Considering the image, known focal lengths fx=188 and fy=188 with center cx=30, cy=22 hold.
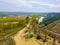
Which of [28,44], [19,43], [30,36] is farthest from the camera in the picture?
[30,36]

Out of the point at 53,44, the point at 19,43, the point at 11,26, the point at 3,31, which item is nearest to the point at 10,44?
the point at 19,43

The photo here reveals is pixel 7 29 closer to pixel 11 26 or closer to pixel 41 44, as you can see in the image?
pixel 11 26

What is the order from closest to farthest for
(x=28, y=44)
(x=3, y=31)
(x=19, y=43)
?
(x=28, y=44)
(x=19, y=43)
(x=3, y=31)

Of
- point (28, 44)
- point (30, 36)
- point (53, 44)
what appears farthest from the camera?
point (30, 36)

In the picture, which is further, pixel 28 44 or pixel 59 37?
pixel 59 37

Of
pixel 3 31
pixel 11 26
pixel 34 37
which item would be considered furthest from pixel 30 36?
pixel 11 26

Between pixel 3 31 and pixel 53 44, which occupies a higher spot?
pixel 53 44

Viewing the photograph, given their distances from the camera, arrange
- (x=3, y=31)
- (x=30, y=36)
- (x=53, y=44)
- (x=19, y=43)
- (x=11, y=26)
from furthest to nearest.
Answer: (x=11, y=26) → (x=3, y=31) → (x=30, y=36) → (x=19, y=43) → (x=53, y=44)

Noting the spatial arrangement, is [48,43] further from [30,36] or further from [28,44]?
[30,36]

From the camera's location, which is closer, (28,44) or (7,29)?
(28,44)
